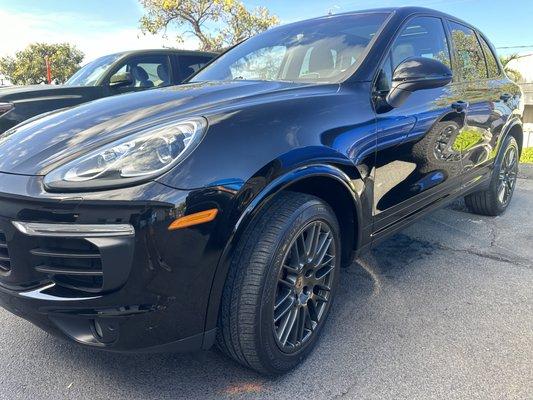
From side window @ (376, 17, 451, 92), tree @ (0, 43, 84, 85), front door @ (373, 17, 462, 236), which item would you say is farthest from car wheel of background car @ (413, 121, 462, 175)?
tree @ (0, 43, 84, 85)

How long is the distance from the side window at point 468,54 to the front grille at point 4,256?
3299mm

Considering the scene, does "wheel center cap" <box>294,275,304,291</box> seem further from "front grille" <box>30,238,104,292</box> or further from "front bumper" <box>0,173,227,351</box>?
"front grille" <box>30,238,104,292</box>

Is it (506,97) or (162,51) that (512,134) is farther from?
(162,51)

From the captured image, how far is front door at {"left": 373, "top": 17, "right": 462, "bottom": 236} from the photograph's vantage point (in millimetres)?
2494

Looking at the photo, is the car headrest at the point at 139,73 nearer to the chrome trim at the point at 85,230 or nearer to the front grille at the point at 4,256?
the front grille at the point at 4,256

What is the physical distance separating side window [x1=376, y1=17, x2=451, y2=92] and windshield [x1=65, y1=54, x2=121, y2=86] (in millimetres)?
4040

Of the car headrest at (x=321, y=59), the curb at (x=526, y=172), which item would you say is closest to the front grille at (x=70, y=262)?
the car headrest at (x=321, y=59)

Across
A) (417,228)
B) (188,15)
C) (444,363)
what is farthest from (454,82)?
(188,15)

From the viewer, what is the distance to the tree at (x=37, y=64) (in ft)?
129

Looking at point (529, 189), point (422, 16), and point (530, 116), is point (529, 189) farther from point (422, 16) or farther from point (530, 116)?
point (530, 116)

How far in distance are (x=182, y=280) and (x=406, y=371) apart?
1.20 metres

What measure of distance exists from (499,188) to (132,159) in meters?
3.99

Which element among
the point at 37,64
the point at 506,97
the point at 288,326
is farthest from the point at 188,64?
the point at 37,64

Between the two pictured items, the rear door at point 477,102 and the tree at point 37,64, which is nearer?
the rear door at point 477,102
